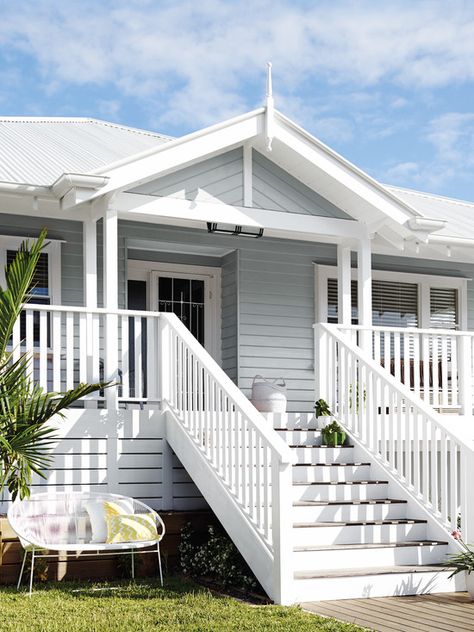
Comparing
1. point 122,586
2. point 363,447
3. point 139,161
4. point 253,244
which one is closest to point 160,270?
point 253,244

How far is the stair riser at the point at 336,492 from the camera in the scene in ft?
28.1

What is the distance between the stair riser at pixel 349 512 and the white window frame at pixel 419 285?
4.58 metres

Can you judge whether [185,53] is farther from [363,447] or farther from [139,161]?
[363,447]

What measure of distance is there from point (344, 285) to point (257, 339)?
1658 millimetres

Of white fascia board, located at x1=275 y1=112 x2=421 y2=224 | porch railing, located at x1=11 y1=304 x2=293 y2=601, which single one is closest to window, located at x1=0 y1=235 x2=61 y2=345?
porch railing, located at x1=11 y1=304 x2=293 y2=601

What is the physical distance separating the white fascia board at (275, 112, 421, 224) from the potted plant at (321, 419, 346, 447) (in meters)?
2.66

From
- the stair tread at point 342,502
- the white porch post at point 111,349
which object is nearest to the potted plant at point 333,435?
the stair tread at point 342,502

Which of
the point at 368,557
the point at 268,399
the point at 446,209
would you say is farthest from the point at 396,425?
the point at 446,209

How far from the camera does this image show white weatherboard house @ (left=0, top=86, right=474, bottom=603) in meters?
7.90

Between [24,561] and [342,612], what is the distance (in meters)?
2.69

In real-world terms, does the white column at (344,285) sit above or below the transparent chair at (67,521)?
above

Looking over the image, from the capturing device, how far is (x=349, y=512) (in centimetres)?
834

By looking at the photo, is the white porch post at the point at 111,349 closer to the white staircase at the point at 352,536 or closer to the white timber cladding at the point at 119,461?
the white timber cladding at the point at 119,461

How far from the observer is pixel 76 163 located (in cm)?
1128
